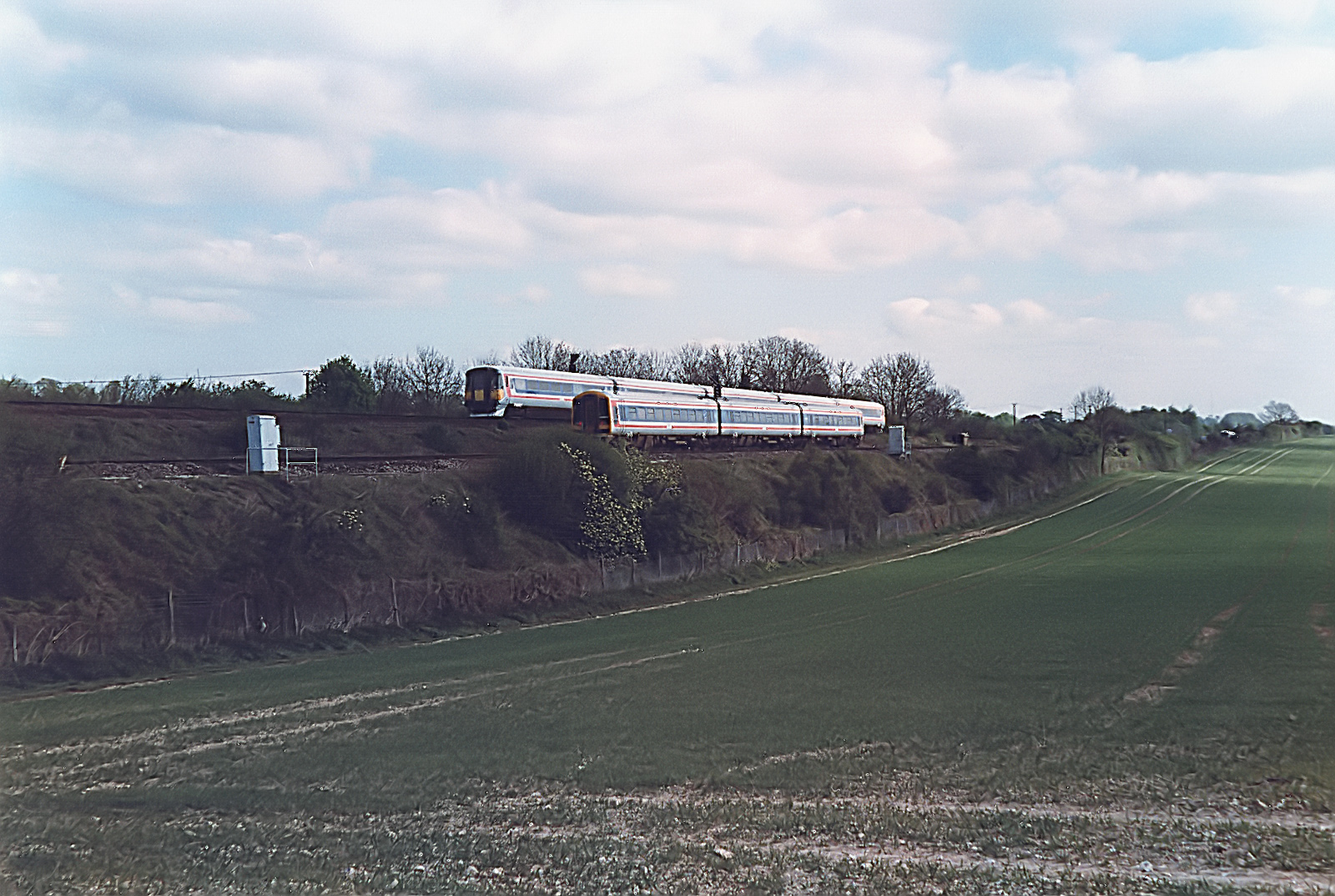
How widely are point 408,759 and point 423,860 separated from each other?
4.47m

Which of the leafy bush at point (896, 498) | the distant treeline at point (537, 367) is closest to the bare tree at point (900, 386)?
the distant treeline at point (537, 367)

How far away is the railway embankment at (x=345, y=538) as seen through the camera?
2312 centimetres

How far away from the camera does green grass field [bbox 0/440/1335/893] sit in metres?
12.2

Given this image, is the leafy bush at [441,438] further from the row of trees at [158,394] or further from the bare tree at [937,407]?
the bare tree at [937,407]

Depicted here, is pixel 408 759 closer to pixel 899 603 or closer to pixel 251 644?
pixel 251 644

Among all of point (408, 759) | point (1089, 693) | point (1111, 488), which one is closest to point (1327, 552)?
point (1089, 693)

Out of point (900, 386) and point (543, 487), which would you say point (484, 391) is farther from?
point (900, 386)

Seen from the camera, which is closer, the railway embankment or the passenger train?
the railway embankment

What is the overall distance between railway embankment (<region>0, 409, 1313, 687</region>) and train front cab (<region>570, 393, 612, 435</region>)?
133 inches

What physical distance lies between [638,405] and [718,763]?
33915mm

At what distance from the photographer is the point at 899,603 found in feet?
114

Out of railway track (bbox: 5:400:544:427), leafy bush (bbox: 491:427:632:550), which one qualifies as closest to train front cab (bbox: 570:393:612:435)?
railway track (bbox: 5:400:544:427)

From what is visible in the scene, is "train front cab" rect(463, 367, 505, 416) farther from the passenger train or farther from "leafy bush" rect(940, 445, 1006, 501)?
"leafy bush" rect(940, 445, 1006, 501)

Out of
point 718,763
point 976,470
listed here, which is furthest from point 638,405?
point 718,763
